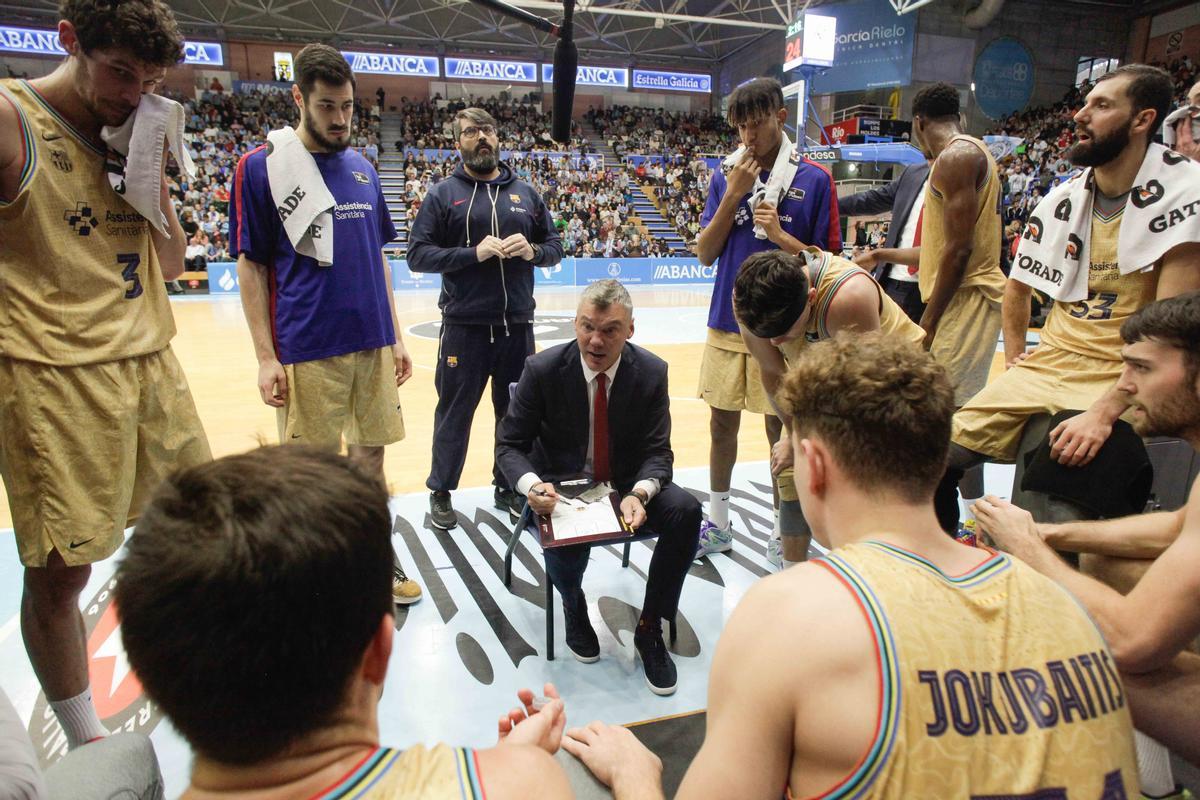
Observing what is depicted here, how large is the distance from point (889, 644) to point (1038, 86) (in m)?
24.4

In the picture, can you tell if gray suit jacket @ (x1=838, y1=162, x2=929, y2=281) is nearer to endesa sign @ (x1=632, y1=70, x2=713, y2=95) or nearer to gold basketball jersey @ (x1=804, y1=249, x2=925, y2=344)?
gold basketball jersey @ (x1=804, y1=249, x2=925, y2=344)

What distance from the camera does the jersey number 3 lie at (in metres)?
1.90

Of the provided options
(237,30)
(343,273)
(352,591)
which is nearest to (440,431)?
(343,273)

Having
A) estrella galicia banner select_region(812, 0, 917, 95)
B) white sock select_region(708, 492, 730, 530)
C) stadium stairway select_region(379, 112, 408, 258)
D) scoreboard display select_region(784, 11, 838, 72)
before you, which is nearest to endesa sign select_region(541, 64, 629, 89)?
stadium stairway select_region(379, 112, 408, 258)

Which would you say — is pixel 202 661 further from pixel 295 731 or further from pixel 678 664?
pixel 678 664

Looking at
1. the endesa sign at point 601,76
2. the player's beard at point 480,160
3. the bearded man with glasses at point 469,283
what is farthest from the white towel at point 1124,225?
the endesa sign at point 601,76

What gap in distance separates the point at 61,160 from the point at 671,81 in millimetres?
27704

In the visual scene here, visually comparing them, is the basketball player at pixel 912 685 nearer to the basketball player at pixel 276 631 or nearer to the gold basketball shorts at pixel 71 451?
the basketball player at pixel 276 631

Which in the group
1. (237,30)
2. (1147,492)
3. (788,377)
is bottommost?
(1147,492)

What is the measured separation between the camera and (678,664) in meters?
2.46

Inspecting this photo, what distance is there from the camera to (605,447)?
2697 millimetres

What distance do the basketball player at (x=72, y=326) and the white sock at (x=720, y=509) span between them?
90.3 inches

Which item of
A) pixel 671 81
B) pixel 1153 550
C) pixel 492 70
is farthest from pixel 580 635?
pixel 671 81

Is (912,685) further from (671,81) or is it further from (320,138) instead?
(671,81)
